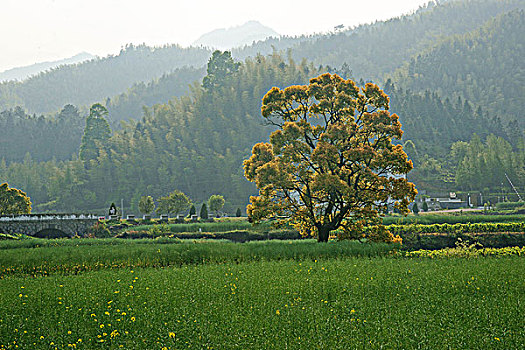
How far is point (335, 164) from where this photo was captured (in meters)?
25.9

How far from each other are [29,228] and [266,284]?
3401 cm

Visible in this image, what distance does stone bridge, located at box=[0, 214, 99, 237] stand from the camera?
41.2 m

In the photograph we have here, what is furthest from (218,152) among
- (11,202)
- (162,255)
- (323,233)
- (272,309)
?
(272,309)

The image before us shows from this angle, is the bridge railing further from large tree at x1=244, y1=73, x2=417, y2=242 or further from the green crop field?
the green crop field

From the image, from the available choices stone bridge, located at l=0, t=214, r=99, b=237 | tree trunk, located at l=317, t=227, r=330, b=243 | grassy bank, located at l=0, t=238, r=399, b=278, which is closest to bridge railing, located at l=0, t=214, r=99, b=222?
stone bridge, located at l=0, t=214, r=99, b=237

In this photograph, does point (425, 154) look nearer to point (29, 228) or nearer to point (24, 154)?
point (29, 228)

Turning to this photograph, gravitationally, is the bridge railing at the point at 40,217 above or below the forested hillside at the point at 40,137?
below

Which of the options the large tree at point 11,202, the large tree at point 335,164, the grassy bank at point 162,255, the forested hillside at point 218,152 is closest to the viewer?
the grassy bank at point 162,255

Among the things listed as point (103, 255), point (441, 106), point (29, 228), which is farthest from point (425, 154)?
point (103, 255)

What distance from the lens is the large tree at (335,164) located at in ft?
80.0

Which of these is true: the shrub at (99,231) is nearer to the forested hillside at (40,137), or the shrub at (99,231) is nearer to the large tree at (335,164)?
the large tree at (335,164)

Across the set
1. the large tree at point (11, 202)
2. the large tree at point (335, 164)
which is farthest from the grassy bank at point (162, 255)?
the large tree at point (11, 202)

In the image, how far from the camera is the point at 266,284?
1440 centimetres

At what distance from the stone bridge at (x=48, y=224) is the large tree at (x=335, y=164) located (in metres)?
24.1
